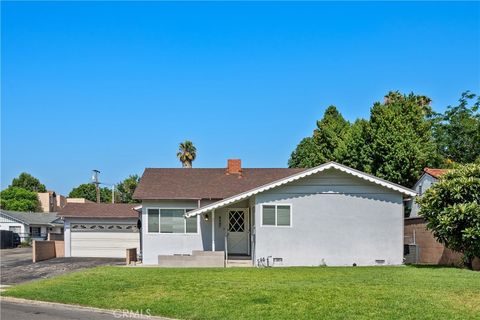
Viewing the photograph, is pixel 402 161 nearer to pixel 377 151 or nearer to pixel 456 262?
pixel 377 151

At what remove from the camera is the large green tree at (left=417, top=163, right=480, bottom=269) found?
63.3ft

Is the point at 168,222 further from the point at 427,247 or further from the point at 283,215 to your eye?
the point at 427,247

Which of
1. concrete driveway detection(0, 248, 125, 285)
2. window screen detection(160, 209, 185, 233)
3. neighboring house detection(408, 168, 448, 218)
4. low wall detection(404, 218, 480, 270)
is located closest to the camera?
low wall detection(404, 218, 480, 270)

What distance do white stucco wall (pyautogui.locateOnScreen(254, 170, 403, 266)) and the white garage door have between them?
527 inches

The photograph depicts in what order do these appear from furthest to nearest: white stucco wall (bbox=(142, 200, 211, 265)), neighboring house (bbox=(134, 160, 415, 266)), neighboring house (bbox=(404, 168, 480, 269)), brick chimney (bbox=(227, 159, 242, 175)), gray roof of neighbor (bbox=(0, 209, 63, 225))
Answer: gray roof of neighbor (bbox=(0, 209, 63, 225)) → brick chimney (bbox=(227, 159, 242, 175)) → white stucco wall (bbox=(142, 200, 211, 265)) → neighboring house (bbox=(134, 160, 415, 266)) → neighboring house (bbox=(404, 168, 480, 269))

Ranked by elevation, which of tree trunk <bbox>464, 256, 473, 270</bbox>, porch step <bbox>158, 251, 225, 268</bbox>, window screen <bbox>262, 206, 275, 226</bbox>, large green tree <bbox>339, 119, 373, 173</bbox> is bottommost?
porch step <bbox>158, 251, 225, 268</bbox>

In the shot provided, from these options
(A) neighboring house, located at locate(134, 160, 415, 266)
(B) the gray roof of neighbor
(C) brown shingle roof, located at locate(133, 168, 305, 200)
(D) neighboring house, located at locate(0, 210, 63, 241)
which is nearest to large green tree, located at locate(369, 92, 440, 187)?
(C) brown shingle roof, located at locate(133, 168, 305, 200)

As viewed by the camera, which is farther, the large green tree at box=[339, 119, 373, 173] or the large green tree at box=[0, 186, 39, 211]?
the large green tree at box=[0, 186, 39, 211]

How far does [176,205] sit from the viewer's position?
28.2m

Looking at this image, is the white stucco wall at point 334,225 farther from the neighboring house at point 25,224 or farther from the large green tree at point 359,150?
the neighboring house at point 25,224

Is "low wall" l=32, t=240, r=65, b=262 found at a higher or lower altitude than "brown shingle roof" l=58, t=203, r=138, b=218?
lower

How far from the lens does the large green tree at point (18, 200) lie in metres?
78.4

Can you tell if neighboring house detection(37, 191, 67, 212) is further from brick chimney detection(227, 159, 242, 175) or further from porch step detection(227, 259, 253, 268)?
porch step detection(227, 259, 253, 268)

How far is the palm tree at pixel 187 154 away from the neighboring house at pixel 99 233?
90.5 feet
